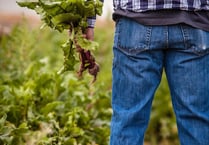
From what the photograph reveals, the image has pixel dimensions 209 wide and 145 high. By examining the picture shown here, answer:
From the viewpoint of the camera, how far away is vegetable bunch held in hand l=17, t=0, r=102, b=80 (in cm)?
267

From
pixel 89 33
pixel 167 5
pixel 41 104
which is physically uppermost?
pixel 167 5

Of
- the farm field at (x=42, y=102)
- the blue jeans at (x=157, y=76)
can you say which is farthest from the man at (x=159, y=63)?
the farm field at (x=42, y=102)

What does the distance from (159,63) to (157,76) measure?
68mm

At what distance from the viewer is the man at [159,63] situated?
8.49 ft

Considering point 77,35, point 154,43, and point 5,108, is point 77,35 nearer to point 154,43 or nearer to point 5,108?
point 154,43

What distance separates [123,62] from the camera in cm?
269

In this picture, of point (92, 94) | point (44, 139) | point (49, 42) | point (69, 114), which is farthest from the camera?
point (49, 42)

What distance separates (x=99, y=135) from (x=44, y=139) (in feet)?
2.19

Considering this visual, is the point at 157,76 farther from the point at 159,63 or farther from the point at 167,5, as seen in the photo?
the point at 167,5

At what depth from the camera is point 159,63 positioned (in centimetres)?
269

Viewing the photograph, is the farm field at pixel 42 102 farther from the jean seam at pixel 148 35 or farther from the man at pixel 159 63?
the jean seam at pixel 148 35

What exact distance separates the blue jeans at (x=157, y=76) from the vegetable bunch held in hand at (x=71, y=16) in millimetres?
152

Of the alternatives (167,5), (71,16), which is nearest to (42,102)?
(71,16)

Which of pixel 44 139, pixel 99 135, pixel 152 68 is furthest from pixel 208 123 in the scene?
pixel 99 135
